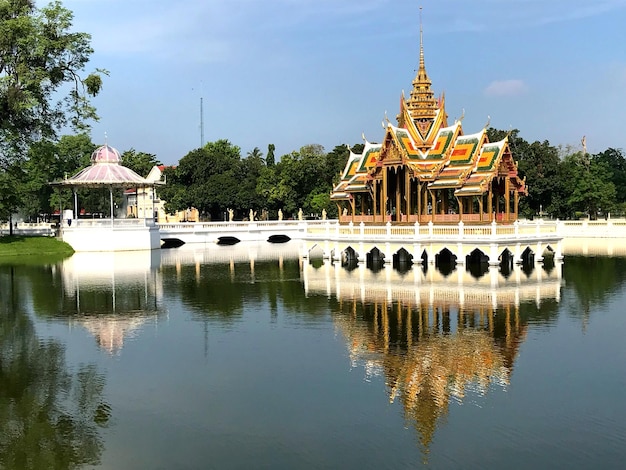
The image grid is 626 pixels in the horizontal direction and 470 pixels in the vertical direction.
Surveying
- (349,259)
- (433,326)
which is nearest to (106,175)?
(349,259)

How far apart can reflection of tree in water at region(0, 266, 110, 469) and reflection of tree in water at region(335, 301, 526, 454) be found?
17.3 ft

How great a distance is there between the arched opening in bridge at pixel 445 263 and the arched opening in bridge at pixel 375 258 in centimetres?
301

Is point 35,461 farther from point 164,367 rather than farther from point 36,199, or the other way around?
point 36,199

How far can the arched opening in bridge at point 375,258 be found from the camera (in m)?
36.7

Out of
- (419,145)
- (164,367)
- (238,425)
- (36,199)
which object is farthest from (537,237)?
(36,199)

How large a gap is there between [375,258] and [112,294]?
54.2ft

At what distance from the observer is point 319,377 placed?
14242mm

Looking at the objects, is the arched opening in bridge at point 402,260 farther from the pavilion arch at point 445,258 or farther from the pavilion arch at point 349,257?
the pavilion arch at point 349,257

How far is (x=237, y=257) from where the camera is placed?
4578cm

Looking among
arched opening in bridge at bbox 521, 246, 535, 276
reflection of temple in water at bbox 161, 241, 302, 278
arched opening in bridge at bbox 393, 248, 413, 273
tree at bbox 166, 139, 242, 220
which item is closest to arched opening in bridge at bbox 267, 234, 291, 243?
reflection of temple in water at bbox 161, 241, 302, 278

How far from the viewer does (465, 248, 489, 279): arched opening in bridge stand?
3138cm

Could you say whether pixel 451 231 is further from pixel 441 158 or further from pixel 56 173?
pixel 56 173

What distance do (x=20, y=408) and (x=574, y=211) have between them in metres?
71.6

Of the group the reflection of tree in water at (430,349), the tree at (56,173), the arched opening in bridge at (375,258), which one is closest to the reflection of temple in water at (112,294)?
the reflection of tree in water at (430,349)
